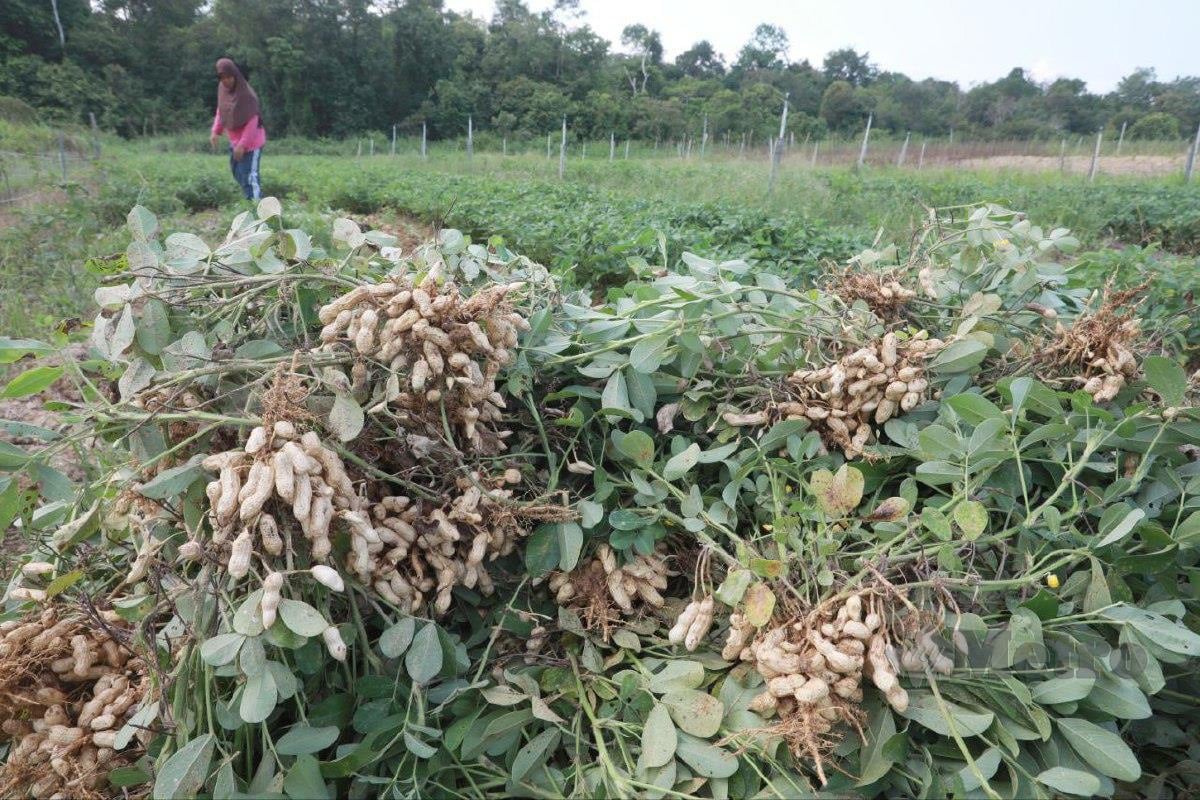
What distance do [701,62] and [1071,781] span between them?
6321cm

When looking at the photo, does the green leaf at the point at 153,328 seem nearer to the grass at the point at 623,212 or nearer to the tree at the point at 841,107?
the grass at the point at 623,212

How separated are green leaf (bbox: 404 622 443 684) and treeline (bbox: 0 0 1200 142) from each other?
103 feet

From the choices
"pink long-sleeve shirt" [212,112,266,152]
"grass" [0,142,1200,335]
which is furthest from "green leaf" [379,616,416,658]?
"pink long-sleeve shirt" [212,112,266,152]

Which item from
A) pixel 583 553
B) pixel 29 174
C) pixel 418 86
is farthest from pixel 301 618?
pixel 418 86

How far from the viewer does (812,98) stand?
46.8 metres

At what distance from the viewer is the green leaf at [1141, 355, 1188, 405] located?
3.76 ft

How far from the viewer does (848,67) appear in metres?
52.5

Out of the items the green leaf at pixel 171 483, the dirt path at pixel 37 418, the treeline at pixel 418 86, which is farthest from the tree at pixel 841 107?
the green leaf at pixel 171 483

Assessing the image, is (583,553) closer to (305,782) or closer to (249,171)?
(305,782)

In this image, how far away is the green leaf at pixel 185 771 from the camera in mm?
950

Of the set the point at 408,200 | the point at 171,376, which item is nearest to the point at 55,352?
the point at 171,376

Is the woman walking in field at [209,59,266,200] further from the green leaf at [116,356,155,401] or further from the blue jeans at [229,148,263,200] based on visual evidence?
the green leaf at [116,356,155,401]

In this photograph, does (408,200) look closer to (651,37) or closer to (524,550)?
(524,550)

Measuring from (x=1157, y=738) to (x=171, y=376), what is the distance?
68.7 inches
